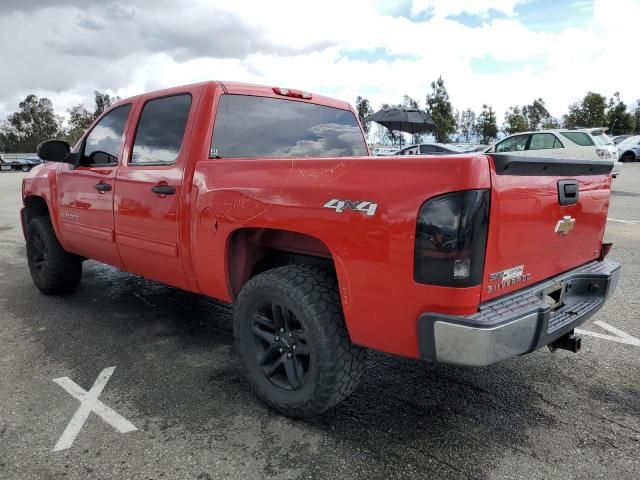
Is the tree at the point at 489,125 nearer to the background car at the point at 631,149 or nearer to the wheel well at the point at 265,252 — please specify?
the background car at the point at 631,149

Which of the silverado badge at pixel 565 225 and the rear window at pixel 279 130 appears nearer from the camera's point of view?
the silverado badge at pixel 565 225

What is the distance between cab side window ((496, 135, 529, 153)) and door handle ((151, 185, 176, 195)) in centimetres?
1196

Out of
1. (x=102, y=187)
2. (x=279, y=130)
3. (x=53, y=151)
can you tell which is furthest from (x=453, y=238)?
(x=53, y=151)

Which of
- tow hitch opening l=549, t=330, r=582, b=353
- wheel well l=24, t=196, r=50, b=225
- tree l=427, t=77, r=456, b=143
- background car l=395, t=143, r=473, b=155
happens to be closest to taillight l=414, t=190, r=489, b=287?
tow hitch opening l=549, t=330, r=582, b=353

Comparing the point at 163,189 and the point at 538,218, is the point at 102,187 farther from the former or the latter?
the point at 538,218

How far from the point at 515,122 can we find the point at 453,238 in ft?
180

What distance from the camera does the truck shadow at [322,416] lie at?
232 centimetres

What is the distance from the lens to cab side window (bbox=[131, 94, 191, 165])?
3.30 meters

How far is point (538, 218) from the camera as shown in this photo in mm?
2297

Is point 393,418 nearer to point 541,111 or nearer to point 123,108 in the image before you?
point 123,108

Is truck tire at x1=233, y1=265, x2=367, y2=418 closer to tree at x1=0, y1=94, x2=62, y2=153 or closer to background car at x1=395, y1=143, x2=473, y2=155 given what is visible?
background car at x1=395, y1=143, x2=473, y2=155

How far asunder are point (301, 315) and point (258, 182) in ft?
2.48

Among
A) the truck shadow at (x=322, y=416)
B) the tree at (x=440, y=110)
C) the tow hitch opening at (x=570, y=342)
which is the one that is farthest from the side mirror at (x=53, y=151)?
the tree at (x=440, y=110)

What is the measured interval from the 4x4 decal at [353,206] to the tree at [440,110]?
137 ft
